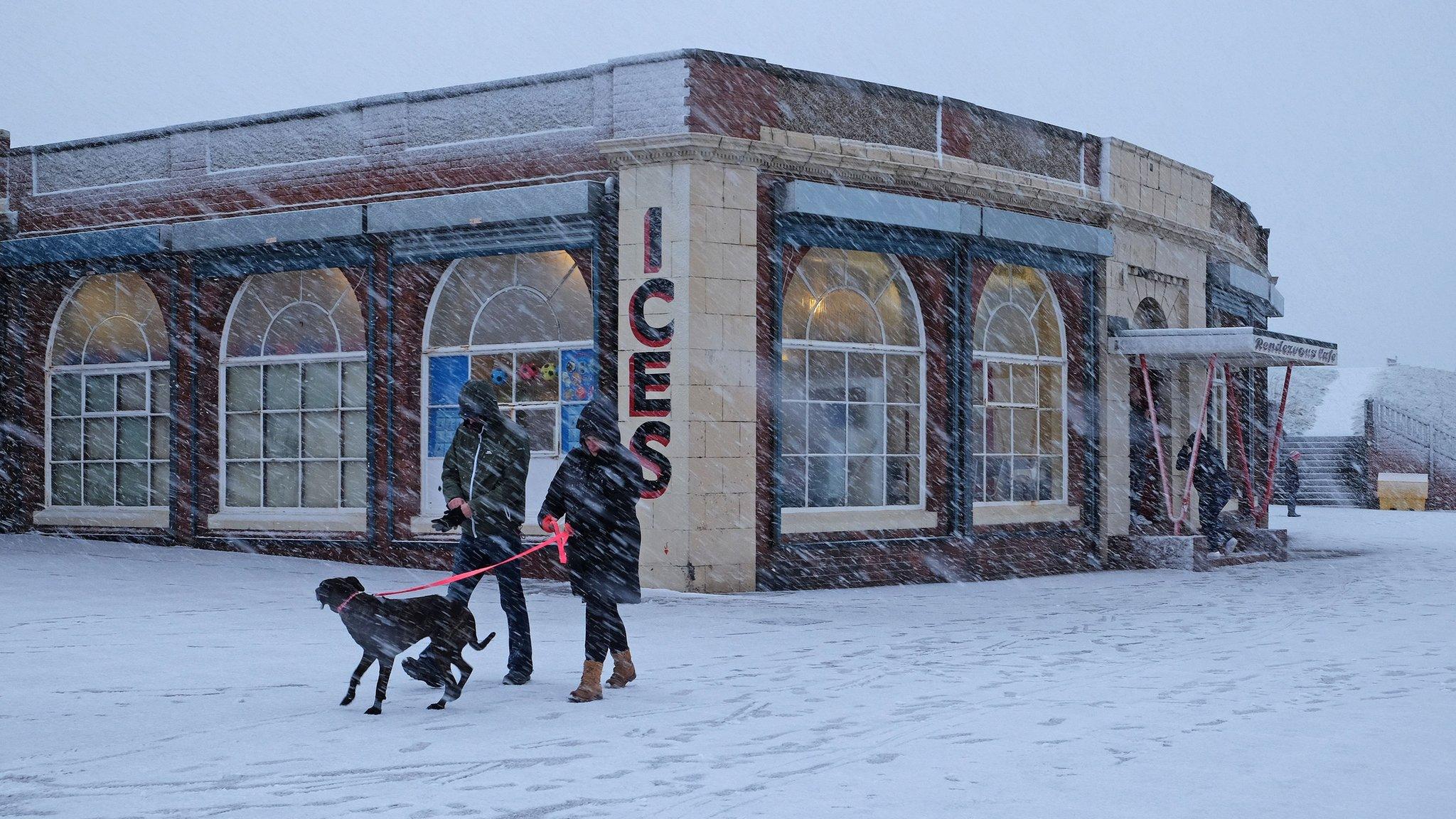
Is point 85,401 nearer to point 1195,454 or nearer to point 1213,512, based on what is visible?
point 1195,454

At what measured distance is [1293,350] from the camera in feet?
59.1

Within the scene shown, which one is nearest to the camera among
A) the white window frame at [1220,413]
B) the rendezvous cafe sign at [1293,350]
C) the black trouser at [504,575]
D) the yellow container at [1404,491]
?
the black trouser at [504,575]

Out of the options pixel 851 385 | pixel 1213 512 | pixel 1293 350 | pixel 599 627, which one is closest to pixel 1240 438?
pixel 1213 512

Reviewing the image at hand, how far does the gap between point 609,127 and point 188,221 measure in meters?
6.01

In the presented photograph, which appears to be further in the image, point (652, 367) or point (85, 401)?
point (85, 401)

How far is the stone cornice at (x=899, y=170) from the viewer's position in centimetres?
1392

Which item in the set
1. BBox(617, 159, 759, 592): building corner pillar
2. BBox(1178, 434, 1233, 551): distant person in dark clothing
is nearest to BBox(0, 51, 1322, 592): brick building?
BBox(617, 159, 759, 592): building corner pillar

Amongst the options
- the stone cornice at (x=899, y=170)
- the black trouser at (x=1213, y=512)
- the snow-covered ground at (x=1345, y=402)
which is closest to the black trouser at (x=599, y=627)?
the stone cornice at (x=899, y=170)

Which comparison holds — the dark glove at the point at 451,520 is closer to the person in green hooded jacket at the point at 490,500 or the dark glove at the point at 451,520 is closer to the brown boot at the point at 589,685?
the person in green hooded jacket at the point at 490,500

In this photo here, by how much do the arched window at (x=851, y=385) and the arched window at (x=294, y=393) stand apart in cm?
507

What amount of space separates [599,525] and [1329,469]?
3660 cm

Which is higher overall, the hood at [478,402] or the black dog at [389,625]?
the hood at [478,402]

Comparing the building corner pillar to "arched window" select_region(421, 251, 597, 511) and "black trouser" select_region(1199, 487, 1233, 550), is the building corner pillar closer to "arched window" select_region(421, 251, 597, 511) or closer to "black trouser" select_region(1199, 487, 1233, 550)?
"arched window" select_region(421, 251, 597, 511)

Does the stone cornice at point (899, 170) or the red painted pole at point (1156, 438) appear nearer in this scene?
the stone cornice at point (899, 170)
